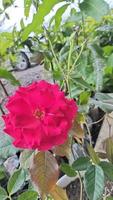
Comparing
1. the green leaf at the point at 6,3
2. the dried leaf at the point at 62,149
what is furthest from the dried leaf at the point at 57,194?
the green leaf at the point at 6,3

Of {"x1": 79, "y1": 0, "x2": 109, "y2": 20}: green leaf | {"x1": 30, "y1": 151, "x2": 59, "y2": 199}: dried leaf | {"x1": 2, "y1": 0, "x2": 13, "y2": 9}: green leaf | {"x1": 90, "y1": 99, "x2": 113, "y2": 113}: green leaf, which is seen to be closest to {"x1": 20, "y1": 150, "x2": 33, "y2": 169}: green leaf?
{"x1": 30, "y1": 151, "x2": 59, "y2": 199}: dried leaf

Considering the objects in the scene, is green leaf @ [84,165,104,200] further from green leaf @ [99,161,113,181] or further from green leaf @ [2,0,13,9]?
green leaf @ [2,0,13,9]

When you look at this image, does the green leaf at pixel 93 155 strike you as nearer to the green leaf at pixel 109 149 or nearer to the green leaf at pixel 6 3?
the green leaf at pixel 109 149

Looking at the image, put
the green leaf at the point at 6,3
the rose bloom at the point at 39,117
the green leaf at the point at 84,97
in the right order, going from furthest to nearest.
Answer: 1. the green leaf at the point at 6,3
2. the green leaf at the point at 84,97
3. the rose bloom at the point at 39,117

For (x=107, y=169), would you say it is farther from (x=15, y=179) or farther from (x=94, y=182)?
(x=15, y=179)

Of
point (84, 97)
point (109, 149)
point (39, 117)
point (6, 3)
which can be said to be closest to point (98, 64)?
point (84, 97)

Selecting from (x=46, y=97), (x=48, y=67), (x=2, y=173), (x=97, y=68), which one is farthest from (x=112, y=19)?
(x=46, y=97)
